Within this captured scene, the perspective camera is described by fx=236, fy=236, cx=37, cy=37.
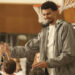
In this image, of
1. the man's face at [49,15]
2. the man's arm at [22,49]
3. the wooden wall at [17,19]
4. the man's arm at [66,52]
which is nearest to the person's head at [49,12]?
the man's face at [49,15]

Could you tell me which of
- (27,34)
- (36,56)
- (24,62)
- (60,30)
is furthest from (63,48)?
(27,34)

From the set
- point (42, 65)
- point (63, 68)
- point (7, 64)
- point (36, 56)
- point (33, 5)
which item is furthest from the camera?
point (33, 5)

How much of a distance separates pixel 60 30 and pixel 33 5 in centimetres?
134

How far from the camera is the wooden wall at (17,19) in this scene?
119 inches

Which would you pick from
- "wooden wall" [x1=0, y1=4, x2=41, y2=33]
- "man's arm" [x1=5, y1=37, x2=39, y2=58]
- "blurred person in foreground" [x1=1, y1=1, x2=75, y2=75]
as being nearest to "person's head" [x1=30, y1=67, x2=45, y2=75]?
"blurred person in foreground" [x1=1, y1=1, x2=75, y2=75]

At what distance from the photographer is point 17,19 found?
305 centimetres

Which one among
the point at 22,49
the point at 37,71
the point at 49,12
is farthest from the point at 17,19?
the point at 37,71

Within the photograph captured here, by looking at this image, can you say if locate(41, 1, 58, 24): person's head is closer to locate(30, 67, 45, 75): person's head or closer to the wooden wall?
locate(30, 67, 45, 75): person's head

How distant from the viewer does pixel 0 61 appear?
8.02 ft

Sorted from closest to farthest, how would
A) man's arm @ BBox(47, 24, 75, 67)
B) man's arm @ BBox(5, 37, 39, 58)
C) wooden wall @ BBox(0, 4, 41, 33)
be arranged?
man's arm @ BBox(47, 24, 75, 67)
man's arm @ BBox(5, 37, 39, 58)
wooden wall @ BBox(0, 4, 41, 33)

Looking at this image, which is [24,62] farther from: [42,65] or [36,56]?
[42,65]

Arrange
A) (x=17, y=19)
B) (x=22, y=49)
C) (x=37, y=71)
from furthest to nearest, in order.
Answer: (x=17, y=19)
(x=22, y=49)
(x=37, y=71)

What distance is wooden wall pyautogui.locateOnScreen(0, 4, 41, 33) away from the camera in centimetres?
303

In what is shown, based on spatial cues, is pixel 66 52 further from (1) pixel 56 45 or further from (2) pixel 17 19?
(2) pixel 17 19
